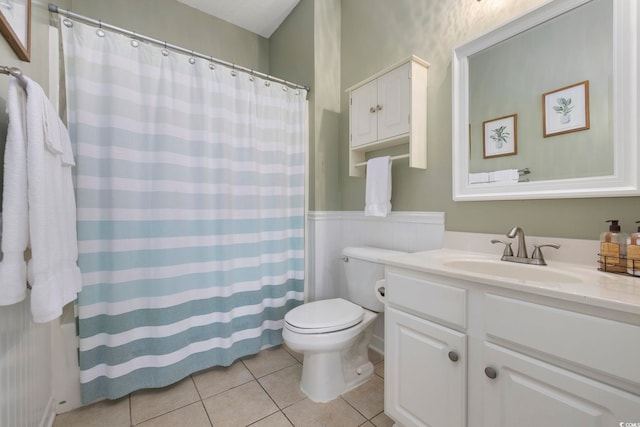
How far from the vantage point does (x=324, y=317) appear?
142cm

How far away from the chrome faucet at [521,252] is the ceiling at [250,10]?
7.45 feet

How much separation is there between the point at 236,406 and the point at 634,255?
1719mm

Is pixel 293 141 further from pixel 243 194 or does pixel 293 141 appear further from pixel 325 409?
pixel 325 409

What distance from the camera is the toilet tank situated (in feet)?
5.18

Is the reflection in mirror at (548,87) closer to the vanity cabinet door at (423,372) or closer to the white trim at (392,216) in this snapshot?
the white trim at (392,216)

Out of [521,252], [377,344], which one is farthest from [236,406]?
[521,252]

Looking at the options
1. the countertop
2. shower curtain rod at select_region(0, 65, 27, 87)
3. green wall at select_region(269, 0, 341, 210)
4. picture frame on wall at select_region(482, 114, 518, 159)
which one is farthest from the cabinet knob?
shower curtain rod at select_region(0, 65, 27, 87)

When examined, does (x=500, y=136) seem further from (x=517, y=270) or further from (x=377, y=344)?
(x=377, y=344)

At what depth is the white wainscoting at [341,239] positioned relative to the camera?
5.55 feet

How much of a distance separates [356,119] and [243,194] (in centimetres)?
91

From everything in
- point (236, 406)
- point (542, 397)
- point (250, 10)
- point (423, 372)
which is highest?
point (250, 10)

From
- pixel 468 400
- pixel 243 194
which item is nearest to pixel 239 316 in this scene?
pixel 243 194

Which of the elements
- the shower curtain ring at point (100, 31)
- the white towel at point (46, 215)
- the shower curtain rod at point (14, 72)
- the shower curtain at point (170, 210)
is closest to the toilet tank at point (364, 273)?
the shower curtain at point (170, 210)

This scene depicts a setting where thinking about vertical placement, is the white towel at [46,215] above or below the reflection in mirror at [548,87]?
below
